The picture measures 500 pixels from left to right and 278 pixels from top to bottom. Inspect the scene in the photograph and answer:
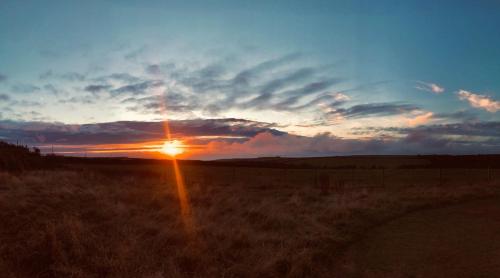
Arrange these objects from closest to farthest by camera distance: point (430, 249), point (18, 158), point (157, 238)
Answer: point (157, 238)
point (430, 249)
point (18, 158)

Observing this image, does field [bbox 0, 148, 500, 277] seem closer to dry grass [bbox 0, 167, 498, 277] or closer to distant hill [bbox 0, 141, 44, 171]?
dry grass [bbox 0, 167, 498, 277]

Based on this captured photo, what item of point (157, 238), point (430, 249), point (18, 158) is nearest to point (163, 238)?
point (157, 238)

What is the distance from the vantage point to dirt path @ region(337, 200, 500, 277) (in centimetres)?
957

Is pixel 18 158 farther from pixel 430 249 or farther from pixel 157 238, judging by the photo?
pixel 430 249

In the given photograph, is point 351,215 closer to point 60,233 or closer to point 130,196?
point 130,196

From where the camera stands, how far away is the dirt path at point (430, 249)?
957cm

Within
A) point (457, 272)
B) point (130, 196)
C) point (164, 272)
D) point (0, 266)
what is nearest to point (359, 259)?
point (457, 272)

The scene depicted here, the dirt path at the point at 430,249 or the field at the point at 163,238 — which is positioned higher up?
A: the field at the point at 163,238

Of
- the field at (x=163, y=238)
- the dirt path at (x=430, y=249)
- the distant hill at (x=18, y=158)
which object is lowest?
the dirt path at (x=430, y=249)

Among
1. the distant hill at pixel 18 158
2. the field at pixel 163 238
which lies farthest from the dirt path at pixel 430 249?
the distant hill at pixel 18 158

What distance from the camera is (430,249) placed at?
1168 centimetres

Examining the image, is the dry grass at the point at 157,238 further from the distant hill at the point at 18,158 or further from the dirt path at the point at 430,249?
the distant hill at the point at 18,158

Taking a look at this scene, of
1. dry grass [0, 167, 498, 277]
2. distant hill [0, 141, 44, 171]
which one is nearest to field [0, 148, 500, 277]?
dry grass [0, 167, 498, 277]

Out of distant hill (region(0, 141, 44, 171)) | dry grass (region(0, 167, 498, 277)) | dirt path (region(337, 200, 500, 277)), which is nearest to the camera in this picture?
dry grass (region(0, 167, 498, 277))
